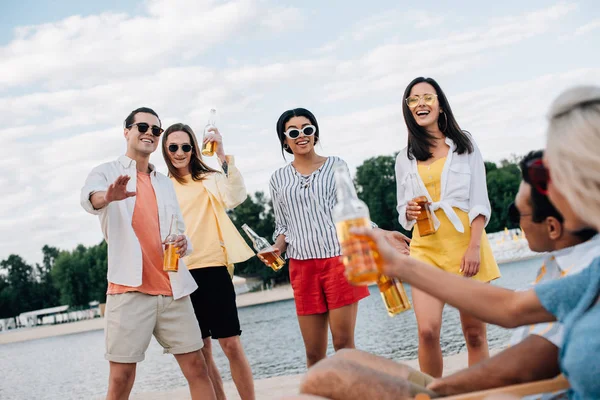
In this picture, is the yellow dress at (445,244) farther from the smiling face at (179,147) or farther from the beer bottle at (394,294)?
the smiling face at (179,147)

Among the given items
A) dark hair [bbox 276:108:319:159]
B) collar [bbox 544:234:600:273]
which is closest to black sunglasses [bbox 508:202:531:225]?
collar [bbox 544:234:600:273]

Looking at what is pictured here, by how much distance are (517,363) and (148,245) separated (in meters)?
3.49

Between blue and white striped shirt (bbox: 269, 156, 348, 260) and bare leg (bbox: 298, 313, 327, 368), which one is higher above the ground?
blue and white striped shirt (bbox: 269, 156, 348, 260)

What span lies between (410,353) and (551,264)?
9.53 m

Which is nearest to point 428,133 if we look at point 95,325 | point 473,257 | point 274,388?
point 473,257

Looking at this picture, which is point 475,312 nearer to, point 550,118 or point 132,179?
point 550,118

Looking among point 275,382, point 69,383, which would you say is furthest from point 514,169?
point 275,382

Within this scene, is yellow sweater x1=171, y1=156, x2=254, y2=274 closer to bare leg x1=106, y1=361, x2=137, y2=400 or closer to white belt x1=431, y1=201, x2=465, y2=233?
bare leg x1=106, y1=361, x2=137, y2=400

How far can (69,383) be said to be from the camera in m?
16.6

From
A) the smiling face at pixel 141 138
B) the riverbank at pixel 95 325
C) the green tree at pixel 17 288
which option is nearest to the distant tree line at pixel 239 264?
the green tree at pixel 17 288

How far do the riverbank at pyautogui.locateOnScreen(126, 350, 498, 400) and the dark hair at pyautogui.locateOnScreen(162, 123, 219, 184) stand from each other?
215 centimetres

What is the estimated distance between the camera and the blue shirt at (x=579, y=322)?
6.47 feet

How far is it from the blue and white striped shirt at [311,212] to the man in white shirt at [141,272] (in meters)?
0.87

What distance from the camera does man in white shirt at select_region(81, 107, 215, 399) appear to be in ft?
16.5
